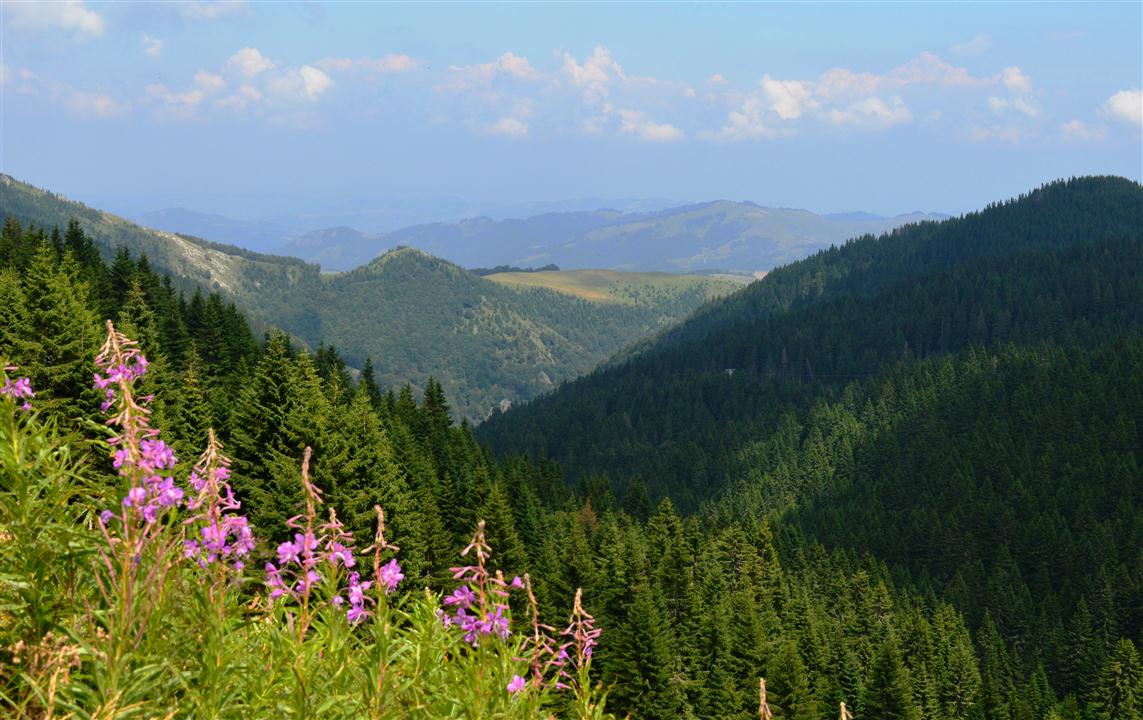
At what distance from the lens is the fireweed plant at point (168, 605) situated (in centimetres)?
650

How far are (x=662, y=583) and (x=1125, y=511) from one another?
408ft

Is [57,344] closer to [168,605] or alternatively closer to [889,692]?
[168,605]

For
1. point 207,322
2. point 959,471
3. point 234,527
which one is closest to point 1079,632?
point 959,471

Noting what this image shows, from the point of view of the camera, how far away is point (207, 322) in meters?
85.8

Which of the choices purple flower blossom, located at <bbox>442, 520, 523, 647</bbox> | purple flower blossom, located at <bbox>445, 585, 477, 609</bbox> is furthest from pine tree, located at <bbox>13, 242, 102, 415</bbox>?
purple flower blossom, located at <bbox>442, 520, 523, 647</bbox>

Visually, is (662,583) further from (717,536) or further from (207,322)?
(207,322)

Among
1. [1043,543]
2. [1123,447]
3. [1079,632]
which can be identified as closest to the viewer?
[1079,632]

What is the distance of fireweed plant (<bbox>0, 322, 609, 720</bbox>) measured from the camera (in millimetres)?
6500

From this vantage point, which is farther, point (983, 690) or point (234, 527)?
point (983, 690)

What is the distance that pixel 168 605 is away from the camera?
22.4ft

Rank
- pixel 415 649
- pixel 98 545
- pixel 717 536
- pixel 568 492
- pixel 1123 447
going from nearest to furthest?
pixel 98 545
pixel 415 649
pixel 717 536
pixel 568 492
pixel 1123 447

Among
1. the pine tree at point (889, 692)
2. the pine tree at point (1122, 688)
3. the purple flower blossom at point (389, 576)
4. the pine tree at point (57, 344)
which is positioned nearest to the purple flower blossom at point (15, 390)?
the purple flower blossom at point (389, 576)

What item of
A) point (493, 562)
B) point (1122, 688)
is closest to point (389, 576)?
point (493, 562)

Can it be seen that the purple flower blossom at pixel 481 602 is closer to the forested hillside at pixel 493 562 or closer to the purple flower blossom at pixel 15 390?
the forested hillside at pixel 493 562
